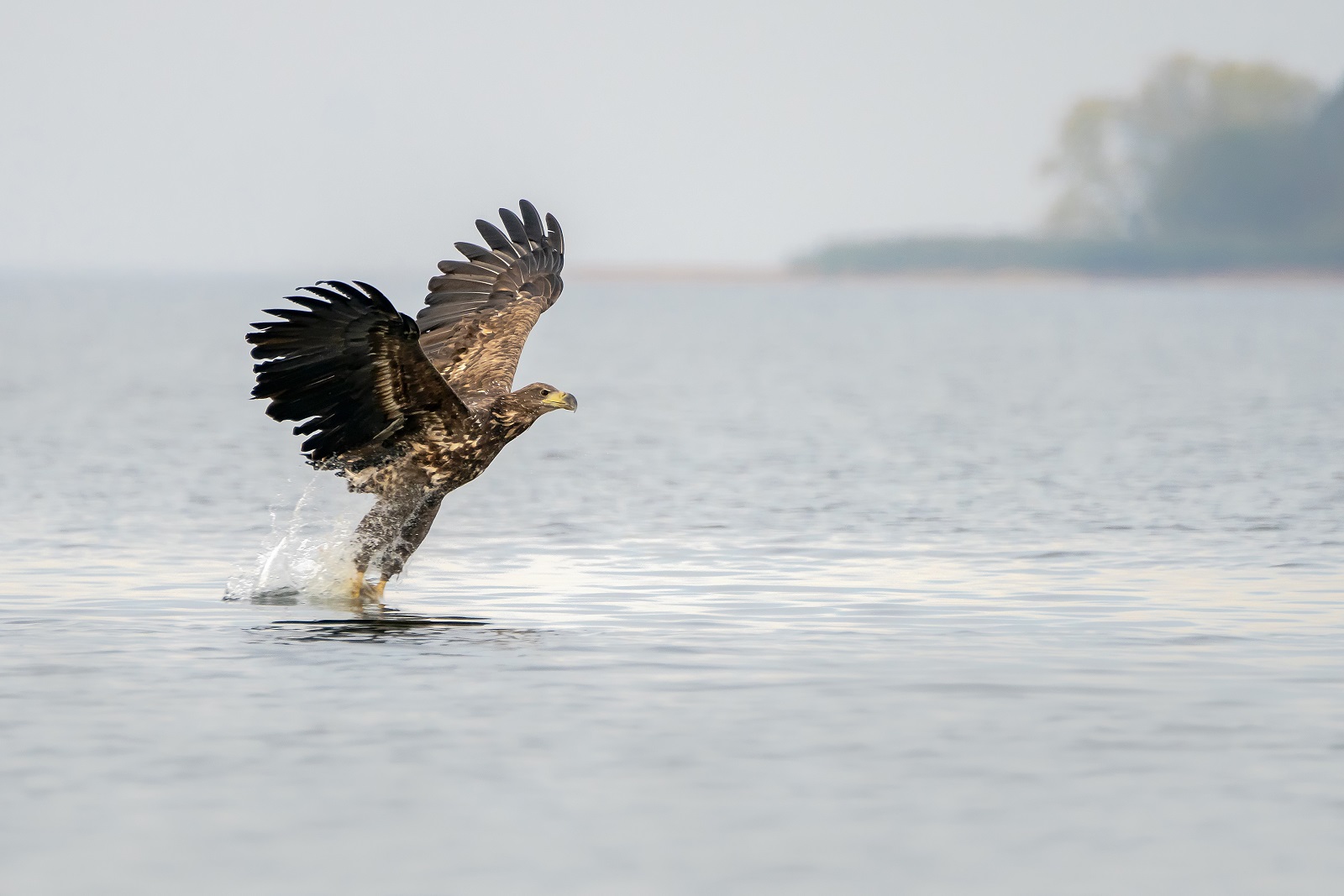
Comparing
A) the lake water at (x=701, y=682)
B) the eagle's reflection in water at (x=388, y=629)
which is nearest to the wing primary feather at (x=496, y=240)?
the lake water at (x=701, y=682)

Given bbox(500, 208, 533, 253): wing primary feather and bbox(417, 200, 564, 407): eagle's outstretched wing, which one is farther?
bbox(500, 208, 533, 253): wing primary feather

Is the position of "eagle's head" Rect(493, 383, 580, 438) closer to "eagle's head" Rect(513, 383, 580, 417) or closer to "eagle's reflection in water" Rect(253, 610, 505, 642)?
"eagle's head" Rect(513, 383, 580, 417)

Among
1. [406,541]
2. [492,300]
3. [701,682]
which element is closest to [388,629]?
[406,541]

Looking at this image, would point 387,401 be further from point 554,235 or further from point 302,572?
point 554,235

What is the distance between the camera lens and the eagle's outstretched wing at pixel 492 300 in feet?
43.5

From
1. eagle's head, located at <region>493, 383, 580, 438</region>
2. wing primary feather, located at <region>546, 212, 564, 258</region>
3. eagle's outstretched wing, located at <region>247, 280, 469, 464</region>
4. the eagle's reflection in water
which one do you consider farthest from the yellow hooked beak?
wing primary feather, located at <region>546, 212, 564, 258</region>

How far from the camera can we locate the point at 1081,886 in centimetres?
650

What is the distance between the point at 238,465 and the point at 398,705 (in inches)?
509

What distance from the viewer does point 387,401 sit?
1132cm

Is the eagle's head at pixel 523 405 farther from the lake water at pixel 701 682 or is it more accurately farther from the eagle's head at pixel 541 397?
the lake water at pixel 701 682

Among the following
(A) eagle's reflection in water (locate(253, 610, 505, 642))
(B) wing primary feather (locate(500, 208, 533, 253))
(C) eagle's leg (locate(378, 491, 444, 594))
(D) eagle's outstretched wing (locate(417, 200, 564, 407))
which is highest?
(B) wing primary feather (locate(500, 208, 533, 253))

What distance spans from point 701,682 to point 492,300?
499 centimetres

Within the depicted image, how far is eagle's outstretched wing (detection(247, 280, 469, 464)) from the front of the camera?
10.8 metres

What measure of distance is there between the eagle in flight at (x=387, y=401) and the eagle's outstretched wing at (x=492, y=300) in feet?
0.06
